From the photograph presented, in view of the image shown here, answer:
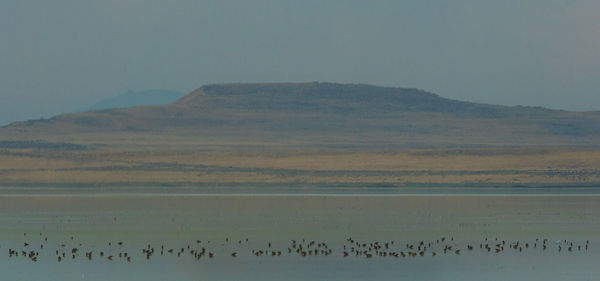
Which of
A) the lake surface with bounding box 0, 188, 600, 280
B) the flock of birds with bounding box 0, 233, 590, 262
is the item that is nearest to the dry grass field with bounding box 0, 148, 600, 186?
the lake surface with bounding box 0, 188, 600, 280

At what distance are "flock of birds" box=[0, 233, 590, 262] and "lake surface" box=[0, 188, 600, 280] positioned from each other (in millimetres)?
49

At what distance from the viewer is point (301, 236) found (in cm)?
2686

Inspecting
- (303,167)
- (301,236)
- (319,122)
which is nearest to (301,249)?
(301,236)

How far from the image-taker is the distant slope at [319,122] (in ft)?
331

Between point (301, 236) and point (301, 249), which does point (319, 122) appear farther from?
point (301, 249)

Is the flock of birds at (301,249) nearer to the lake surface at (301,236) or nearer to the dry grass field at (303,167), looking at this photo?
the lake surface at (301,236)

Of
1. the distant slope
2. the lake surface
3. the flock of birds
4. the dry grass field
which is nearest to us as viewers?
the lake surface

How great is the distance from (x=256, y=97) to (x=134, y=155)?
60.4 meters

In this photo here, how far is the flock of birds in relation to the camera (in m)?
23.2

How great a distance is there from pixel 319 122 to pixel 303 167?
170 feet

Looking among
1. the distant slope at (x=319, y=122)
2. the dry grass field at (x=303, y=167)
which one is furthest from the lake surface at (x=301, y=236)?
the distant slope at (x=319, y=122)

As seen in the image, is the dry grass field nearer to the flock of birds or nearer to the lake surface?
the lake surface

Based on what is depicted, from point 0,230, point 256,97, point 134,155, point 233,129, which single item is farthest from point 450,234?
point 256,97

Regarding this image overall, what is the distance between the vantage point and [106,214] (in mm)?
33750
